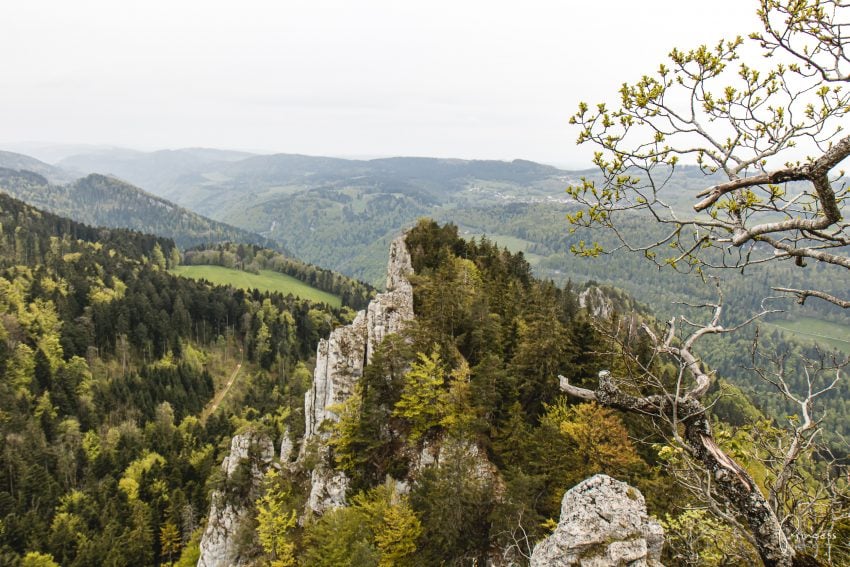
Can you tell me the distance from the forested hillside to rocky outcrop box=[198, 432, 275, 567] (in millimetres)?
8915

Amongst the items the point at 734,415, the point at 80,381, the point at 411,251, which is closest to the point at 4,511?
the point at 80,381

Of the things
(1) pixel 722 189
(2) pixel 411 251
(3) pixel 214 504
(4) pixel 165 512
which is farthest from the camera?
(4) pixel 165 512

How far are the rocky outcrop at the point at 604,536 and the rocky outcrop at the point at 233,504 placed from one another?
127 ft

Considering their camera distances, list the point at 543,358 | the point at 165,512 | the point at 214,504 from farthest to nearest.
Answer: the point at 165,512 < the point at 214,504 < the point at 543,358

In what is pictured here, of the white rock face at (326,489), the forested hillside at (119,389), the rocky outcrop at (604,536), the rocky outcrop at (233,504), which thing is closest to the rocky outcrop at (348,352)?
the white rock face at (326,489)

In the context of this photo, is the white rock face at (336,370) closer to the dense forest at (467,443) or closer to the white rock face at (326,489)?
the dense forest at (467,443)

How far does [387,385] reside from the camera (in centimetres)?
3672

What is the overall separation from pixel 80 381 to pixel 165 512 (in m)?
63.1

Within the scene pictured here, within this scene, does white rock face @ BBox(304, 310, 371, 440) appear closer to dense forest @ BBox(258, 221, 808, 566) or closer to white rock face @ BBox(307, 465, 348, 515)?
dense forest @ BBox(258, 221, 808, 566)

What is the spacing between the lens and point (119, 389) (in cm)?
11644

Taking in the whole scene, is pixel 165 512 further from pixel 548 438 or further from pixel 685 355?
pixel 685 355

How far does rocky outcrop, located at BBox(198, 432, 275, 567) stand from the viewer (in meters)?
46.3

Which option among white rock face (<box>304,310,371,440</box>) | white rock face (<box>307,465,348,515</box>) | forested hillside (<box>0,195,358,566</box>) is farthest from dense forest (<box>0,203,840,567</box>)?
white rock face (<box>304,310,371,440</box>)

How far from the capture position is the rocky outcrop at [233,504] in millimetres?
46312
